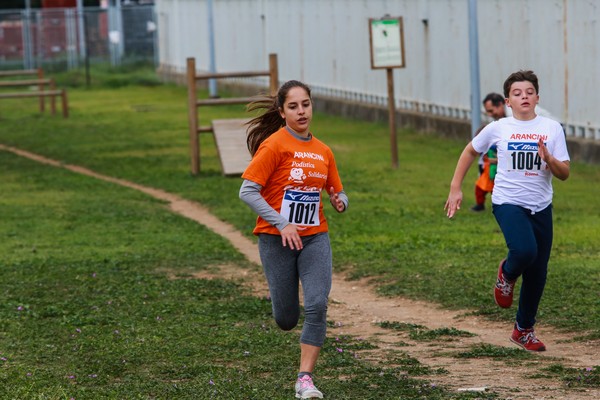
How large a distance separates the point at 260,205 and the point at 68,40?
50.5 meters

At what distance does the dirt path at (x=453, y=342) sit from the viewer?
7281mm

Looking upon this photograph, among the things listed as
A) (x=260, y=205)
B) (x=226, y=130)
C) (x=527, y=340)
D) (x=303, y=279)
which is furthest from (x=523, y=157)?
(x=226, y=130)

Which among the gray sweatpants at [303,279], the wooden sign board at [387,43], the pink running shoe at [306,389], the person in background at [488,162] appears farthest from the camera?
the wooden sign board at [387,43]

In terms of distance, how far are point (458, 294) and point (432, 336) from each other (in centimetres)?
173

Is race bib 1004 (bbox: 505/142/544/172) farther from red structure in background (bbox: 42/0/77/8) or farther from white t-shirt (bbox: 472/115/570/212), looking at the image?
red structure in background (bbox: 42/0/77/8)

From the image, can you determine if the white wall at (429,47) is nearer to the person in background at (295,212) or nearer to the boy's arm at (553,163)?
the boy's arm at (553,163)

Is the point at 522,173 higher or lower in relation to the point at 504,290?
higher

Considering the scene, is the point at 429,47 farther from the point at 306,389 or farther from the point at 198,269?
the point at 306,389

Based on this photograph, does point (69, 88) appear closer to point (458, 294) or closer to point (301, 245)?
point (458, 294)

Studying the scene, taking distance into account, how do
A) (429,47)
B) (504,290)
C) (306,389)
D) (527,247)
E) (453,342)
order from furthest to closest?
(429,47)
(453,342)
(504,290)
(527,247)
(306,389)

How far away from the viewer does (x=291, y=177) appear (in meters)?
7.14

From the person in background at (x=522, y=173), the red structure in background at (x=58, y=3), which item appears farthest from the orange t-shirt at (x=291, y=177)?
the red structure in background at (x=58, y=3)

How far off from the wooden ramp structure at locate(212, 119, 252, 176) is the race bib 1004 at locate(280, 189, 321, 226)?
39.5ft

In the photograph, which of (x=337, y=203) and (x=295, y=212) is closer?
(x=295, y=212)
